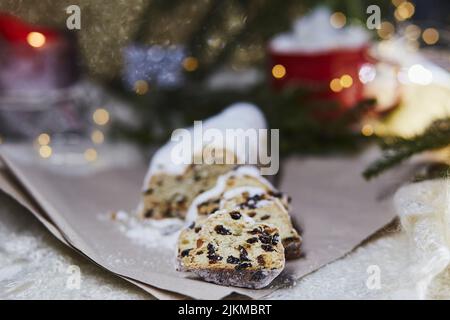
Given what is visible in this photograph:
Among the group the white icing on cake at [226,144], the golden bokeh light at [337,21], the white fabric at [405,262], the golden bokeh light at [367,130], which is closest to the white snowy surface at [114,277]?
the white fabric at [405,262]

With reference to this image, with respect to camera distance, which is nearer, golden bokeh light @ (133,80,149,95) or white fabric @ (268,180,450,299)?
white fabric @ (268,180,450,299)

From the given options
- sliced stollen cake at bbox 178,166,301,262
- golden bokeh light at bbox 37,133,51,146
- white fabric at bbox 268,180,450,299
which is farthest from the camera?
golden bokeh light at bbox 37,133,51,146

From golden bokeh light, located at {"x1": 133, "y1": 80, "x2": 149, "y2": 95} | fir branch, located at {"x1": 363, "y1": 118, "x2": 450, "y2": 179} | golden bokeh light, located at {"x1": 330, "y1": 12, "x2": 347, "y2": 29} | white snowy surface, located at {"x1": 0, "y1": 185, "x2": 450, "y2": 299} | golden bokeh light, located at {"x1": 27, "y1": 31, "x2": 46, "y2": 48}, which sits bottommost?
white snowy surface, located at {"x1": 0, "y1": 185, "x2": 450, "y2": 299}

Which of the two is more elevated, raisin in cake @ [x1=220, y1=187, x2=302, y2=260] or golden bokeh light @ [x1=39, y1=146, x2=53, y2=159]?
golden bokeh light @ [x1=39, y1=146, x2=53, y2=159]

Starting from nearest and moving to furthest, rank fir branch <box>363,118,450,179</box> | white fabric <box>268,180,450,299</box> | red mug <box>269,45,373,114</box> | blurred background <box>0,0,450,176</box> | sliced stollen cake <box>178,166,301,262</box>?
1. white fabric <box>268,180,450,299</box>
2. sliced stollen cake <box>178,166,301,262</box>
3. fir branch <box>363,118,450,179</box>
4. blurred background <box>0,0,450,176</box>
5. red mug <box>269,45,373,114</box>

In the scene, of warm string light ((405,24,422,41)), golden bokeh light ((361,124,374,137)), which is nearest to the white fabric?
golden bokeh light ((361,124,374,137))

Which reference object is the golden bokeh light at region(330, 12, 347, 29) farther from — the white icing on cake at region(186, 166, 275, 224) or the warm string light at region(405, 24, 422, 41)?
the white icing on cake at region(186, 166, 275, 224)

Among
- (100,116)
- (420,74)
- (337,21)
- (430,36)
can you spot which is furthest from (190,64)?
(430,36)
